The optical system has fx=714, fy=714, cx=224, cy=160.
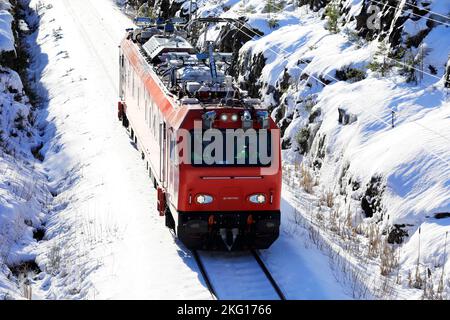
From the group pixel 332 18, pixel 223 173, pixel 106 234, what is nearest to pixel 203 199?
pixel 223 173

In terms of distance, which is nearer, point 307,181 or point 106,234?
point 106,234

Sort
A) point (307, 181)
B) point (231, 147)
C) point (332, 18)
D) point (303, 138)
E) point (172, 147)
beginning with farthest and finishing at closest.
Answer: point (332, 18), point (303, 138), point (307, 181), point (172, 147), point (231, 147)

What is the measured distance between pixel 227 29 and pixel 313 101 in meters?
7.84

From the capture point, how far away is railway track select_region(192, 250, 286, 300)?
12016mm

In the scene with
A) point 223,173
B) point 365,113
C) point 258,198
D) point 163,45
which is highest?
point 163,45

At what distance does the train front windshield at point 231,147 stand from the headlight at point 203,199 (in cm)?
59

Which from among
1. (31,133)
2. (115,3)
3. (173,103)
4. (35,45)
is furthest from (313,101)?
(115,3)

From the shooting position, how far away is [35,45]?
3647cm

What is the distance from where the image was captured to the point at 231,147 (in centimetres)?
1321

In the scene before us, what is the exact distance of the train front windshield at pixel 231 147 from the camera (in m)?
13.1

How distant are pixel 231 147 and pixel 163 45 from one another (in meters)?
6.81

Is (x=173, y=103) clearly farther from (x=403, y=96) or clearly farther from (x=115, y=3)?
(x=115, y=3)

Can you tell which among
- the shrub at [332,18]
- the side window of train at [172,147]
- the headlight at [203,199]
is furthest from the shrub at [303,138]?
the headlight at [203,199]

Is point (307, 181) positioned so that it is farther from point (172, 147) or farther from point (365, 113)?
point (172, 147)
